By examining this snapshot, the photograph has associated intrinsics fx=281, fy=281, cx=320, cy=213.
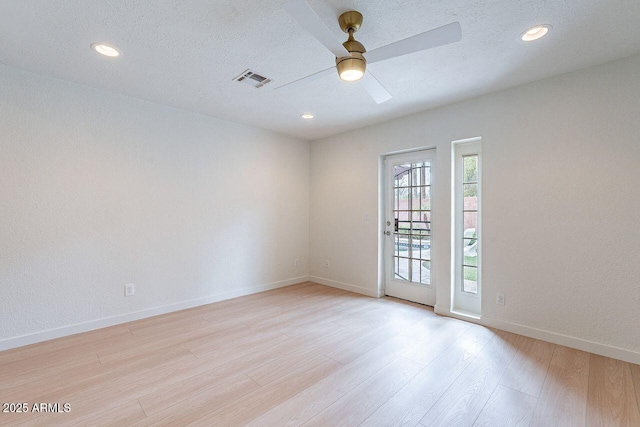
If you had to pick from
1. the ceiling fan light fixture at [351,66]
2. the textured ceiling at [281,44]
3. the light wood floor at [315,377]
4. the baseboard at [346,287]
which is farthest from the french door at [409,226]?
the ceiling fan light fixture at [351,66]

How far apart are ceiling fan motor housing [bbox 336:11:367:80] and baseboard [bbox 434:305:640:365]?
292cm

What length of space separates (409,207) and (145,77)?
11.4ft

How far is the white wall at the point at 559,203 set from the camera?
2387 millimetres

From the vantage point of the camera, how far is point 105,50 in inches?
91.4

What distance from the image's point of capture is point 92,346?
2.61 m

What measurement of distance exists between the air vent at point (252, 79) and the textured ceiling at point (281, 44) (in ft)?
0.24

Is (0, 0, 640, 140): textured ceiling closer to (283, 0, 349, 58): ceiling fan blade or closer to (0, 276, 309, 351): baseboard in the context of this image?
(283, 0, 349, 58): ceiling fan blade

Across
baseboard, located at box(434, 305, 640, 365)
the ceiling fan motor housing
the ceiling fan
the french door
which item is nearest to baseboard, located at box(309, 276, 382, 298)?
the french door

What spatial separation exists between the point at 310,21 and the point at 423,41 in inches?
27.4

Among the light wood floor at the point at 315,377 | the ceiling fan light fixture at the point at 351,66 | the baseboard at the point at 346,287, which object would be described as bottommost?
the light wood floor at the point at 315,377

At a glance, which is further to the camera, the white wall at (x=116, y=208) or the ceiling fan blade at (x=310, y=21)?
the white wall at (x=116, y=208)

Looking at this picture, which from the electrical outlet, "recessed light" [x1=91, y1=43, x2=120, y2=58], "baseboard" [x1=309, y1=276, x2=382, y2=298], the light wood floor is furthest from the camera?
"baseboard" [x1=309, y1=276, x2=382, y2=298]

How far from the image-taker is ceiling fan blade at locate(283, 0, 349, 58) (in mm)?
1407

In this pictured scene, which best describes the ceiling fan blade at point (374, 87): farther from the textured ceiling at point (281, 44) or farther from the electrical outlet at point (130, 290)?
the electrical outlet at point (130, 290)
